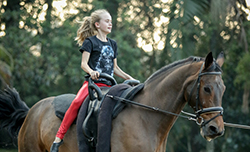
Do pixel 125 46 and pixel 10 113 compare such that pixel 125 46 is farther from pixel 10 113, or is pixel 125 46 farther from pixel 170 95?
pixel 170 95

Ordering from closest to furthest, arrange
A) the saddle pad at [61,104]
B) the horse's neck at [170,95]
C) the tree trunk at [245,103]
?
the horse's neck at [170,95], the saddle pad at [61,104], the tree trunk at [245,103]

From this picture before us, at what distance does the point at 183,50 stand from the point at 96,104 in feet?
21.5

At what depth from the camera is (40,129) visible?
483cm

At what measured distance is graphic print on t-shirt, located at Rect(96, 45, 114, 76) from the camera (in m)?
4.19

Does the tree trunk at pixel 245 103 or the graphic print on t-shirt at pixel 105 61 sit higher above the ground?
the graphic print on t-shirt at pixel 105 61

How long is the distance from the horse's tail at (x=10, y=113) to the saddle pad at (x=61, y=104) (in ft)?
3.62

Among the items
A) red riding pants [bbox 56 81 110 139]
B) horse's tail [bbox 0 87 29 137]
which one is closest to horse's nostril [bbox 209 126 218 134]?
red riding pants [bbox 56 81 110 139]

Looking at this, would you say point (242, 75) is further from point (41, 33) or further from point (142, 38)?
point (41, 33)

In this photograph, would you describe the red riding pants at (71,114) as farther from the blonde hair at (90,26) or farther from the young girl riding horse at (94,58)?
the blonde hair at (90,26)

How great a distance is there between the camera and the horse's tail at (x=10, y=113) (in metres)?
5.50

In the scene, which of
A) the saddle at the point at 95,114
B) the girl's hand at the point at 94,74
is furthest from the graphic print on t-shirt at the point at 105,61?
the saddle at the point at 95,114

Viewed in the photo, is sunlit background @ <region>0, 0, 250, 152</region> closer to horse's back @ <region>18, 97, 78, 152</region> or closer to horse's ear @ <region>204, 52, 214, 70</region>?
horse's back @ <region>18, 97, 78, 152</region>

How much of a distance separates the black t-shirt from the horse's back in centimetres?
102

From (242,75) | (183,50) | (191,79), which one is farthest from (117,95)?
(242,75)
